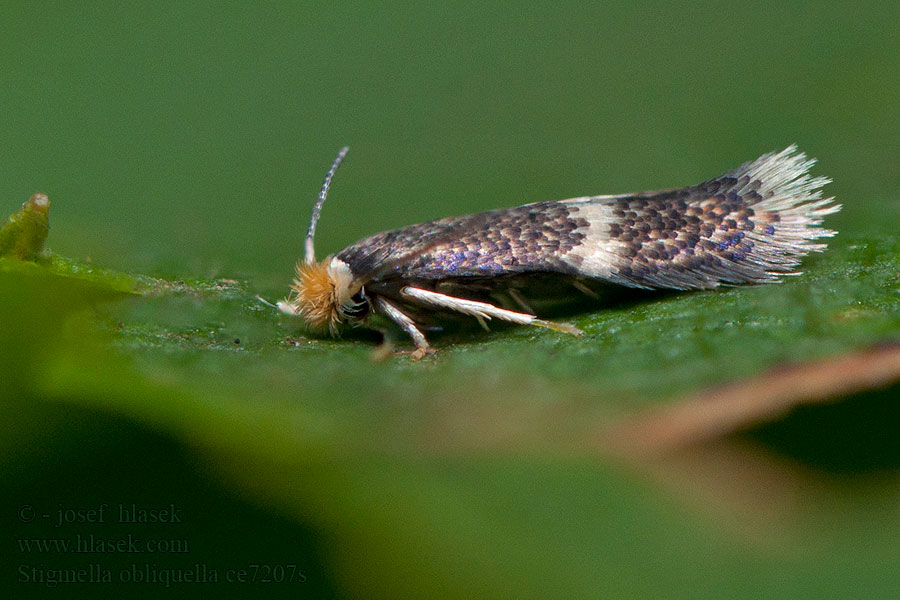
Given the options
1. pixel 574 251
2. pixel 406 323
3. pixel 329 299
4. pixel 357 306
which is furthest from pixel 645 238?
pixel 329 299

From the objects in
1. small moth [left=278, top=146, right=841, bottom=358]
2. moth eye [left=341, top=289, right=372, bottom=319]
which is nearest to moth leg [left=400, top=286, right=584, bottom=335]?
small moth [left=278, top=146, right=841, bottom=358]

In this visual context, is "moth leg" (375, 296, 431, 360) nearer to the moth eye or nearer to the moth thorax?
the moth eye

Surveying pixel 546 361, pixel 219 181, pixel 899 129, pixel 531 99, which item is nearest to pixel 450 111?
pixel 531 99

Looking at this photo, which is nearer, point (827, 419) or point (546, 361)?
point (827, 419)

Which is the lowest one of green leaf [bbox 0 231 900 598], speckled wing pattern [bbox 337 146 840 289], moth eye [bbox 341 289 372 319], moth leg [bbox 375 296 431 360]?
green leaf [bbox 0 231 900 598]

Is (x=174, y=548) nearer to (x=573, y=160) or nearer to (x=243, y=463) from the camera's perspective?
(x=243, y=463)

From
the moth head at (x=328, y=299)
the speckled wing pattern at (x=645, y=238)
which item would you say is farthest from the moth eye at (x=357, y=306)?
the speckled wing pattern at (x=645, y=238)

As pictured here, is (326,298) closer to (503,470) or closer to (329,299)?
(329,299)

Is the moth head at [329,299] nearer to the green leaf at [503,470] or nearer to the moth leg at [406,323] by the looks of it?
the moth leg at [406,323]
